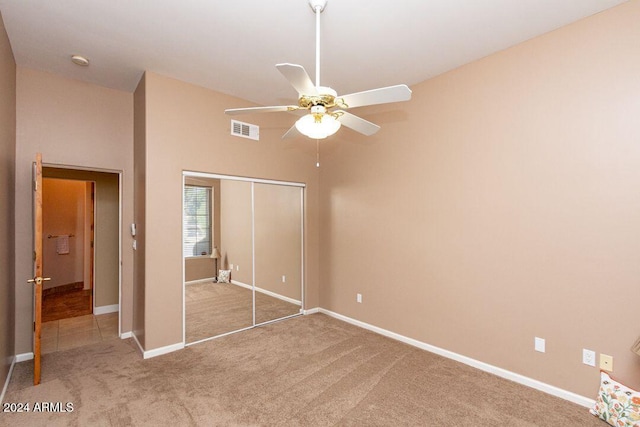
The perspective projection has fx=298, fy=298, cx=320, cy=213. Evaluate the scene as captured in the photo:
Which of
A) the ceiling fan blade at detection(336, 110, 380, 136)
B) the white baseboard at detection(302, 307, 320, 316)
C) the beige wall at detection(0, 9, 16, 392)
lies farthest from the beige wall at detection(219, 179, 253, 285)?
the ceiling fan blade at detection(336, 110, 380, 136)

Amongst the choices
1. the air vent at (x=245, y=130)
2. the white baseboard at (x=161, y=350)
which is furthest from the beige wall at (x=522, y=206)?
the white baseboard at (x=161, y=350)

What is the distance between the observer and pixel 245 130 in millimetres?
3990

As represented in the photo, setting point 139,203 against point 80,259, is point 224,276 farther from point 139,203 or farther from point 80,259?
point 80,259

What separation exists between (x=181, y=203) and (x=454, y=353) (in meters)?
3.43

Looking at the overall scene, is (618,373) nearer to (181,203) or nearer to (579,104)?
(579,104)

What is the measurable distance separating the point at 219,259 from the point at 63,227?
452 cm

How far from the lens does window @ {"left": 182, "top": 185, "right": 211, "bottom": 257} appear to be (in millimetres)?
3559

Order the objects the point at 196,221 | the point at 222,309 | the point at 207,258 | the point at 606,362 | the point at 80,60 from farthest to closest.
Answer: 1. the point at 222,309
2. the point at 207,258
3. the point at 196,221
4. the point at 80,60
5. the point at 606,362

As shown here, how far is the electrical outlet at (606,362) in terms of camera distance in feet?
7.39

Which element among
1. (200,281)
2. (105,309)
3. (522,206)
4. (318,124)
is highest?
(318,124)

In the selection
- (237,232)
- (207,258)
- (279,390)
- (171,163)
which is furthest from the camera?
(237,232)

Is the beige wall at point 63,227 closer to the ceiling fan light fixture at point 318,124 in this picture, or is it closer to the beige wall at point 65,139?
the beige wall at point 65,139

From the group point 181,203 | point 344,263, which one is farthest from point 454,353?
point 181,203

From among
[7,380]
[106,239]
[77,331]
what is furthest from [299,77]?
[106,239]
